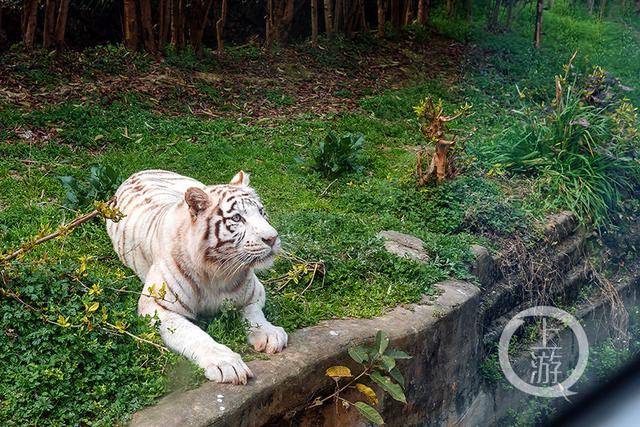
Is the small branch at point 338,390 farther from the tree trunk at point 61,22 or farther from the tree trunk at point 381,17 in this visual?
the tree trunk at point 381,17

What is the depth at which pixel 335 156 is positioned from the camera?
26.3ft

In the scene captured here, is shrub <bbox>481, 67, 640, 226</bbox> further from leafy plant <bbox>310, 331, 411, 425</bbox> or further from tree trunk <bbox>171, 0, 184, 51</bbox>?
tree trunk <bbox>171, 0, 184, 51</bbox>

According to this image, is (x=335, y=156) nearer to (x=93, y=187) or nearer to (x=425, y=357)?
(x=93, y=187)

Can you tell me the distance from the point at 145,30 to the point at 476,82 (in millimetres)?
4685

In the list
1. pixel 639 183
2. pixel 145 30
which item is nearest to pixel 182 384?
pixel 639 183

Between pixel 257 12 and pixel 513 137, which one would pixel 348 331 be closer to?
pixel 513 137

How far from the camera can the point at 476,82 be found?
11.8m

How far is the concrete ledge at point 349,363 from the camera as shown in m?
3.82

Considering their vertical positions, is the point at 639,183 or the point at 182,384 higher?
the point at 182,384

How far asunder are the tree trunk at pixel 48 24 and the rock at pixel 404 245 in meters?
5.35

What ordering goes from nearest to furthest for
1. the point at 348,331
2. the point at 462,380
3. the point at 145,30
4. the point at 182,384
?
the point at 182,384, the point at 348,331, the point at 462,380, the point at 145,30

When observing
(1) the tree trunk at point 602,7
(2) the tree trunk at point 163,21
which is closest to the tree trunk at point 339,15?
(2) the tree trunk at point 163,21

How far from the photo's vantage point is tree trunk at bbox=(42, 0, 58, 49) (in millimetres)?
9680

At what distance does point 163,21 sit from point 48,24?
1.40m
